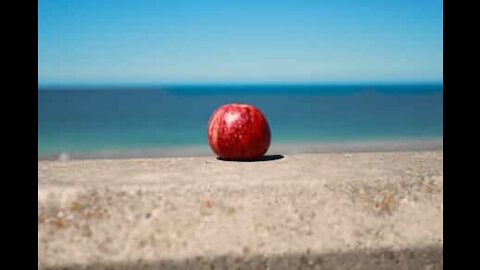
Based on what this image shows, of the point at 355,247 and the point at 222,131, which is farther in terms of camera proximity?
the point at 222,131

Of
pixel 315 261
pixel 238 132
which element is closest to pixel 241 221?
pixel 315 261

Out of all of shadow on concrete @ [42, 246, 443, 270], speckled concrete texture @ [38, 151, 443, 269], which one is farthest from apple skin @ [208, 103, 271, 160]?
shadow on concrete @ [42, 246, 443, 270]

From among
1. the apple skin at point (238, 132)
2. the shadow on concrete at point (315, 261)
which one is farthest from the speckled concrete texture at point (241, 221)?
the apple skin at point (238, 132)

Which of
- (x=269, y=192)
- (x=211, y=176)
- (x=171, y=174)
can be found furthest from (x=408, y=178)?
(x=171, y=174)

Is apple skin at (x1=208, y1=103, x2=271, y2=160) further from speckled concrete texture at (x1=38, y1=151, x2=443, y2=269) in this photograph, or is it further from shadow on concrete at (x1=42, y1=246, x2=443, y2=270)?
shadow on concrete at (x1=42, y1=246, x2=443, y2=270)
